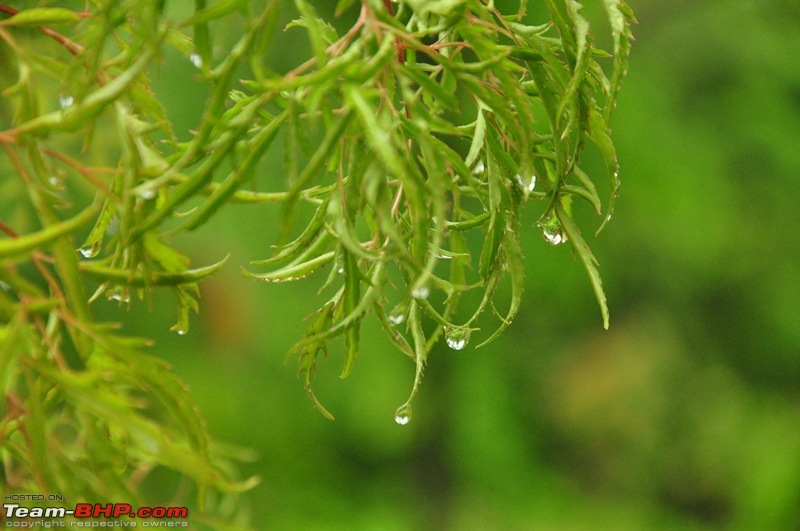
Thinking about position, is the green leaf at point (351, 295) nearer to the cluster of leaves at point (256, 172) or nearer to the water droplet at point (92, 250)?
the cluster of leaves at point (256, 172)

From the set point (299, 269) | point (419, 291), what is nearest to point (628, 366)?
point (299, 269)

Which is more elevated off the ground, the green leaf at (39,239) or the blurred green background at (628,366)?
the green leaf at (39,239)

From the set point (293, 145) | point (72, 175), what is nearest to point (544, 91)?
point (293, 145)

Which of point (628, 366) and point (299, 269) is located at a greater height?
point (299, 269)

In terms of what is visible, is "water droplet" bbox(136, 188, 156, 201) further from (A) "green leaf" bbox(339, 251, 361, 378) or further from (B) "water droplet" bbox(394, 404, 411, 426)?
(B) "water droplet" bbox(394, 404, 411, 426)
